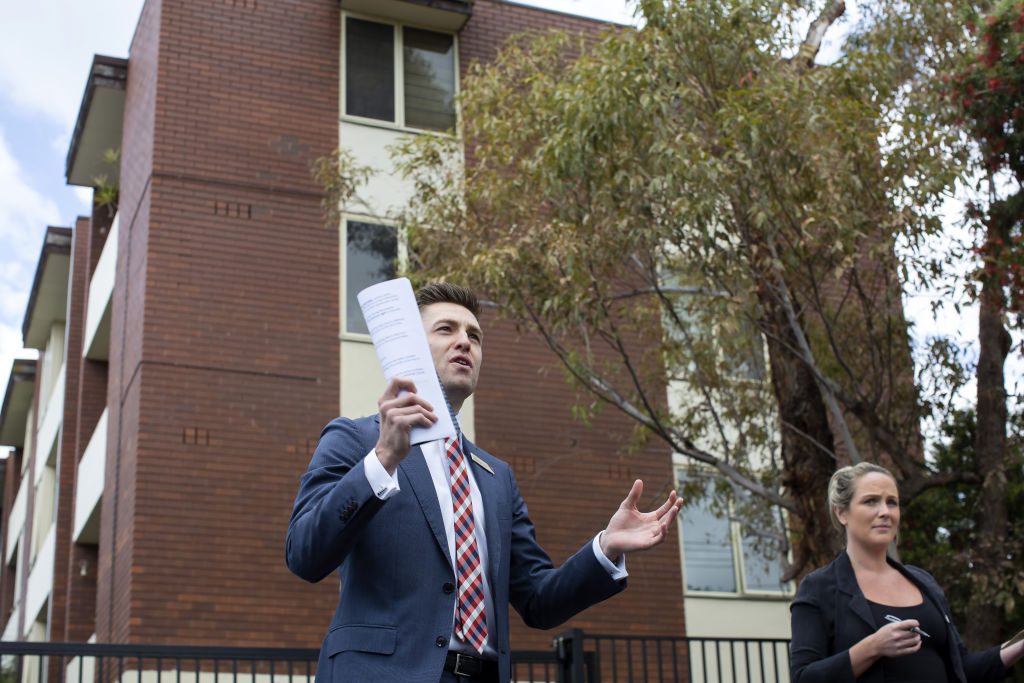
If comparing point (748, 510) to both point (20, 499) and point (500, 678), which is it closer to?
point (500, 678)

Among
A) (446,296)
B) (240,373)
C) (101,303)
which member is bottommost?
(446,296)

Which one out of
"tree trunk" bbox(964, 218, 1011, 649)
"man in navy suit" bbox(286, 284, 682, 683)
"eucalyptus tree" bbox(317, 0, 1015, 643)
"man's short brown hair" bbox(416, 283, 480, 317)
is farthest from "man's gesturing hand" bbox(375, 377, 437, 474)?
"tree trunk" bbox(964, 218, 1011, 649)

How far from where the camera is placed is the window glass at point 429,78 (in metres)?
16.2

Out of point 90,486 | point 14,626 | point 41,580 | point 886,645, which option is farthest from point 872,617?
point 14,626

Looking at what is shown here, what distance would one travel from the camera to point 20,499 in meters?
27.5

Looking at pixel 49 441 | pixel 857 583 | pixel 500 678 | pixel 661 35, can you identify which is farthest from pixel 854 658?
pixel 49 441

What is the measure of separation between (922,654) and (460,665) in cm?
240

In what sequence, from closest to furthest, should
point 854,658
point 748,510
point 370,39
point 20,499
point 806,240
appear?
point 854,658, point 806,240, point 748,510, point 370,39, point 20,499

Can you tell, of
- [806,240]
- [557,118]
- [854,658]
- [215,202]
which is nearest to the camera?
[854,658]

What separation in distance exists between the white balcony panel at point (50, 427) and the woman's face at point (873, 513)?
1692 cm

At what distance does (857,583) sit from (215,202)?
36.2 feet

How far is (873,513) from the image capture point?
5.25 m

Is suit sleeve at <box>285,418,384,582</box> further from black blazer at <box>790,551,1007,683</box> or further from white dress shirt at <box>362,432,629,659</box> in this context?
black blazer at <box>790,551,1007,683</box>

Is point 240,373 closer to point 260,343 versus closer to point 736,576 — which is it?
point 260,343
